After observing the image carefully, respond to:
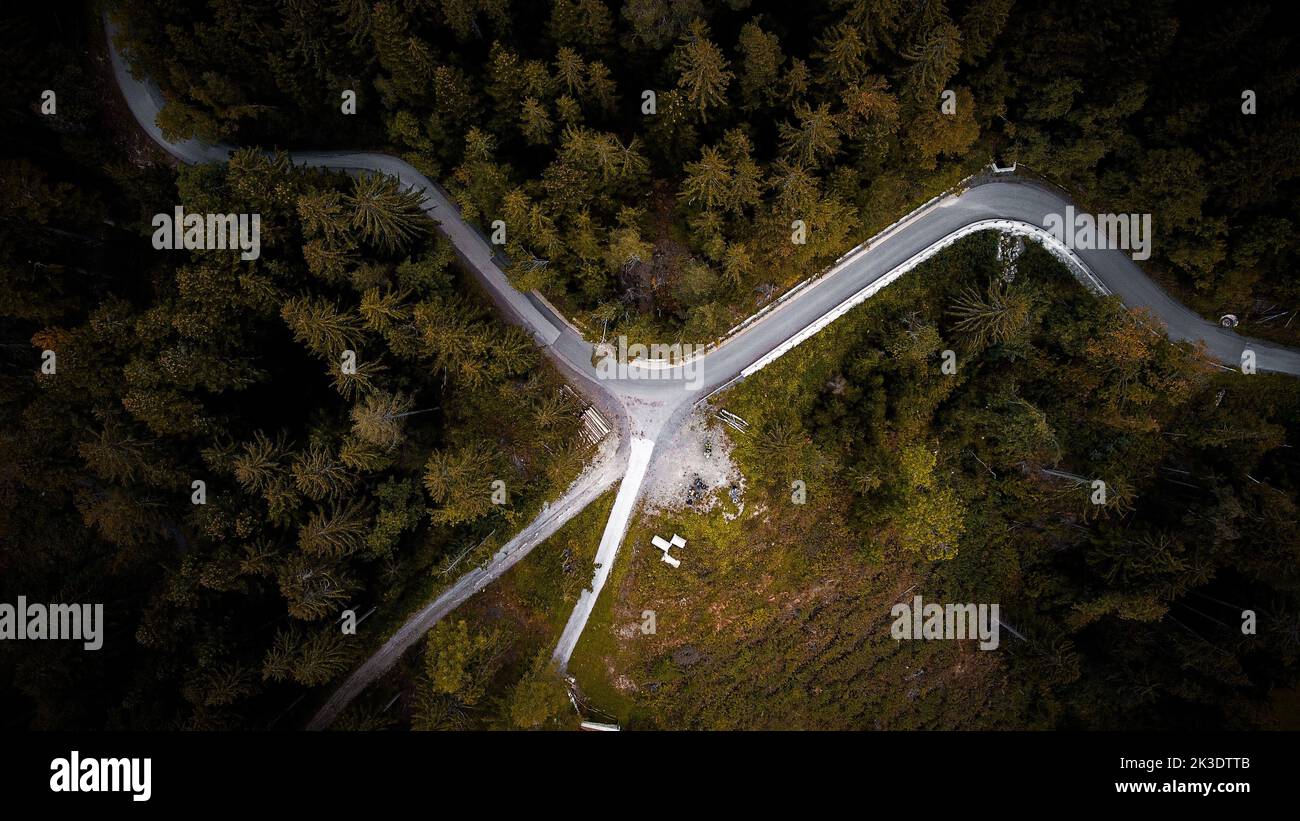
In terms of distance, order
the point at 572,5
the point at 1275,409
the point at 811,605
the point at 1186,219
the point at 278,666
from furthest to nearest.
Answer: the point at 811,605 < the point at 1275,409 < the point at 1186,219 < the point at 278,666 < the point at 572,5

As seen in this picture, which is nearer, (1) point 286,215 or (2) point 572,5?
(2) point 572,5

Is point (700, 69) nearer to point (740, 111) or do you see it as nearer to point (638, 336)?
point (740, 111)

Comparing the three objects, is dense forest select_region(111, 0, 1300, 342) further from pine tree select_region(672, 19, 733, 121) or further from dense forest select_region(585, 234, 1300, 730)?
dense forest select_region(585, 234, 1300, 730)

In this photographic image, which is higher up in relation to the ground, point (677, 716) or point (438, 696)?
point (438, 696)

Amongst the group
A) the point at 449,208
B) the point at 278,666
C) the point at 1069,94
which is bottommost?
the point at 278,666

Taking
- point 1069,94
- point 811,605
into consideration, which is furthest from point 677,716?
point 1069,94

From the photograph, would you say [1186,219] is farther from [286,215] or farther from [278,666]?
[278,666]
